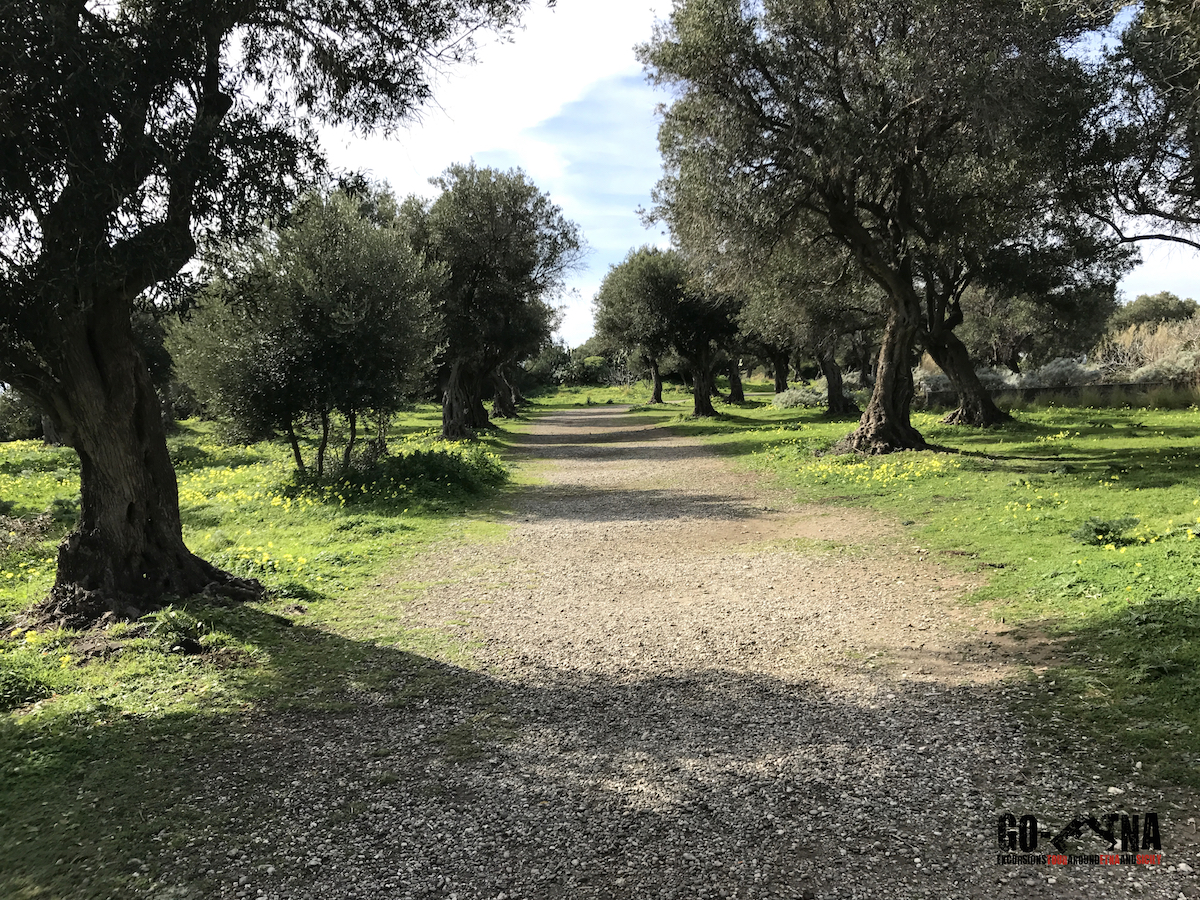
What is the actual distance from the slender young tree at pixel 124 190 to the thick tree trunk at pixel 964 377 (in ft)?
66.2

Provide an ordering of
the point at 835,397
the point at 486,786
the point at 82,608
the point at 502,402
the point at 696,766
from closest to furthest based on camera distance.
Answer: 1. the point at 486,786
2. the point at 696,766
3. the point at 82,608
4. the point at 835,397
5. the point at 502,402

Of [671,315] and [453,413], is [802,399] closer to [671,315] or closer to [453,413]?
[671,315]

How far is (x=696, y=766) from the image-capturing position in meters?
4.56

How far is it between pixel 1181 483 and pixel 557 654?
34.6 ft

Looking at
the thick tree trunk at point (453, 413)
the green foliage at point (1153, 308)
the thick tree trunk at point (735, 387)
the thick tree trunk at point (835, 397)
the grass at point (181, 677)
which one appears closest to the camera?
the grass at point (181, 677)

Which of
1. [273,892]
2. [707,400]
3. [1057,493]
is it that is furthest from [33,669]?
[707,400]

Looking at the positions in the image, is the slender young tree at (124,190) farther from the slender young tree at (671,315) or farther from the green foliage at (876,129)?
the slender young tree at (671,315)

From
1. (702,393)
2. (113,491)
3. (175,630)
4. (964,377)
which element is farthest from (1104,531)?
(702,393)

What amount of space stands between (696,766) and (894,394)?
16.0 meters

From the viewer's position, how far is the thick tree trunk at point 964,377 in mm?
24094

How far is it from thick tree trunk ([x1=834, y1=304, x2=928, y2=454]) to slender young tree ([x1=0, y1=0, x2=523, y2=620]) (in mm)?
13826

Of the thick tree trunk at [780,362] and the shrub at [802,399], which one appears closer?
the shrub at [802,399]

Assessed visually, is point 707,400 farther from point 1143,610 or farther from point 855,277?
point 1143,610

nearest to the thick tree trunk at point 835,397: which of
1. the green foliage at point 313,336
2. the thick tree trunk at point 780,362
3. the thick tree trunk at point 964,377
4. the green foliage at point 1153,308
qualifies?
the thick tree trunk at point 780,362
